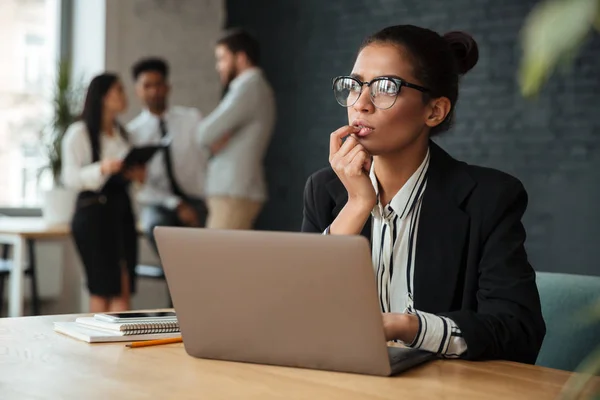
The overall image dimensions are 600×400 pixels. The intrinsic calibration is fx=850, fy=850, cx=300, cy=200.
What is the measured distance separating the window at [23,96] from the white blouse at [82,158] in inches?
58.2

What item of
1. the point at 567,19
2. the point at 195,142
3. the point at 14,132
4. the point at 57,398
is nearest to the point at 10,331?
the point at 57,398

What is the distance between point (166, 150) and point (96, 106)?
21.0 inches

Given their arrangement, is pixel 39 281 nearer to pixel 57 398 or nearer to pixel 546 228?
pixel 546 228

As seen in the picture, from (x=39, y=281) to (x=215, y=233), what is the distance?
15.8 ft

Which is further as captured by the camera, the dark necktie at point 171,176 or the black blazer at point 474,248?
the dark necktie at point 171,176

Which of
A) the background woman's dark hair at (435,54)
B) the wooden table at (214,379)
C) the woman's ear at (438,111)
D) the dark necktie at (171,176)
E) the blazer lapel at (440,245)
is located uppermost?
the background woman's dark hair at (435,54)

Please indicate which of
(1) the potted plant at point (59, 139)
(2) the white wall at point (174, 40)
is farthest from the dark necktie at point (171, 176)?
(2) the white wall at point (174, 40)

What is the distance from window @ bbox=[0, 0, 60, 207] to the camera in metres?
5.90

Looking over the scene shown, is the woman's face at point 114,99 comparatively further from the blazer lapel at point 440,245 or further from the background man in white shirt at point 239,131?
the blazer lapel at point 440,245

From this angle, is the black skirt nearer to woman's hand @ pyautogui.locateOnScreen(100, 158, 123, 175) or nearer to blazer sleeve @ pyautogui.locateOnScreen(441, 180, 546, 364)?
woman's hand @ pyautogui.locateOnScreen(100, 158, 123, 175)

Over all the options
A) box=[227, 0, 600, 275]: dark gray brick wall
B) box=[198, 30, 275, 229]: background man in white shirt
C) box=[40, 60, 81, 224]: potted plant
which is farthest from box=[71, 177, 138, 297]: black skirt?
box=[227, 0, 600, 275]: dark gray brick wall

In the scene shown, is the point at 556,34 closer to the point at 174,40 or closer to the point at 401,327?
the point at 401,327

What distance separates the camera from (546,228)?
500 cm

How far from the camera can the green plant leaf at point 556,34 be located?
0.84 ft
